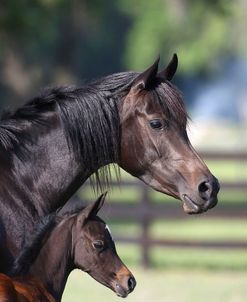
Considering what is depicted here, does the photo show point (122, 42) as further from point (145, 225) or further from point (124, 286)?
point (124, 286)

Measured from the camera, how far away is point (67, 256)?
565 cm

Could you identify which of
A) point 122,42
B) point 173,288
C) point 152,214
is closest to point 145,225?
point 152,214

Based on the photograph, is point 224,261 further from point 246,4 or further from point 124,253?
point 246,4

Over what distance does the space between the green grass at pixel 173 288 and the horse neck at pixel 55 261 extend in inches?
179

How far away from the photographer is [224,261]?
14.1m

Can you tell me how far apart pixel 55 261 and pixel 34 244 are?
0.68ft

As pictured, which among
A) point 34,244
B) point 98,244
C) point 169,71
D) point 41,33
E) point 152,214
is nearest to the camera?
point 34,244

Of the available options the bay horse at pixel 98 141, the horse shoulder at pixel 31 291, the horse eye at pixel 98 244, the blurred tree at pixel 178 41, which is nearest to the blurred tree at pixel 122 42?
the blurred tree at pixel 178 41

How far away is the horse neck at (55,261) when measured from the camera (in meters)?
5.50

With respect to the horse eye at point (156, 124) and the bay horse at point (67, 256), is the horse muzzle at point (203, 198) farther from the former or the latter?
the bay horse at point (67, 256)

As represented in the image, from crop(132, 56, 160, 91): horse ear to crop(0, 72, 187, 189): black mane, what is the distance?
50mm

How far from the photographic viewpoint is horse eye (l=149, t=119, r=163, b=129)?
5.62 m

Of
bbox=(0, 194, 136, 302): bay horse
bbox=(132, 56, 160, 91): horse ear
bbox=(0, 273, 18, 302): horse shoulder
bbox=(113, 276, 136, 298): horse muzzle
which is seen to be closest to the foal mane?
bbox=(0, 194, 136, 302): bay horse

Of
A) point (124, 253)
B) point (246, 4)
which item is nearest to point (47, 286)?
point (124, 253)
